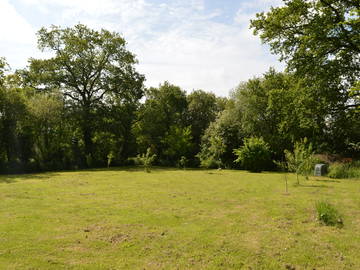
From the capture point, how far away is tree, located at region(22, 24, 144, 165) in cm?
2744

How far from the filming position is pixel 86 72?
28.8 m

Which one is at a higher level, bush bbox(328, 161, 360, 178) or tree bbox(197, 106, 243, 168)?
tree bbox(197, 106, 243, 168)

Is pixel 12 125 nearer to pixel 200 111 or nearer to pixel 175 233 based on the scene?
pixel 200 111

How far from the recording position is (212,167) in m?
25.7

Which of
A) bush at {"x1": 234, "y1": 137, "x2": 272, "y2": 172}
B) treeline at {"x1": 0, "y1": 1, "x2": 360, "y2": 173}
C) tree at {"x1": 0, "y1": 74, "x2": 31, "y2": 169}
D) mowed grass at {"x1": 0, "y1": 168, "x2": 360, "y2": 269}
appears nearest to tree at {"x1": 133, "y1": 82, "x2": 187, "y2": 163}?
treeline at {"x1": 0, "y1": 1, "x2": 360, "y2": 173}

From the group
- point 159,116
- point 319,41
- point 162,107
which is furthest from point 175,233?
point 162,107

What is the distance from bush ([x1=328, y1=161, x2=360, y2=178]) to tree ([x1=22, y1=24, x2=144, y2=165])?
70.8 feet

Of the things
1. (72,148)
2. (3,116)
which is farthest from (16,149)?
(72,148)

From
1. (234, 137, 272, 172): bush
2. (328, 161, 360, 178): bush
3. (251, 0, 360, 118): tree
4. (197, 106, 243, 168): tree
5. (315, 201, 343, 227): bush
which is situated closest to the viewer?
(315, 201, 343, 227): bush

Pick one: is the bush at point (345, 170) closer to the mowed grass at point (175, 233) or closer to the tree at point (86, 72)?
the mowed grass at point (175, 233)

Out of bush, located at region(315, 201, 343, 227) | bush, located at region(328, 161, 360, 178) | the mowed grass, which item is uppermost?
bush, located at region(328, 161, 360, 178)

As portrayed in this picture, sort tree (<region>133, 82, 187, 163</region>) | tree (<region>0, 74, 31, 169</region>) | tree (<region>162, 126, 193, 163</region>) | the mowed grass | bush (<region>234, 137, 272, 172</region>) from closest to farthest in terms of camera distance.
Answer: the mowed grass
bush (<region>234, 137, 272, 172</region>)
tree (<region>0, 74, 31, 169</region>)
tree (<region>162, 126, 193, 163</region>)
tree (<region>133, 82, 187, 163</region>)

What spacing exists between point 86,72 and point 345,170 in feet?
85.0

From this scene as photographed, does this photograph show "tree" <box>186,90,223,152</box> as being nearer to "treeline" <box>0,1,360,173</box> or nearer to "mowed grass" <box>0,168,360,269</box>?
"treeline" <box>0,1,360,173</box>
